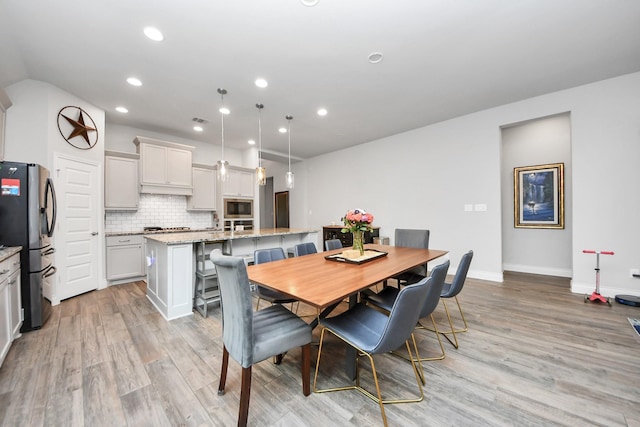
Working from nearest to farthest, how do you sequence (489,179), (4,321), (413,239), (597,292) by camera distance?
(4,321) → (597,292) → (413,239) → (489,179)

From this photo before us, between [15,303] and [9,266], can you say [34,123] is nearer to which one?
[9,266]

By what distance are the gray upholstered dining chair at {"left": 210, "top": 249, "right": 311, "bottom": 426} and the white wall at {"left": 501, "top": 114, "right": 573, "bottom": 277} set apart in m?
4.83

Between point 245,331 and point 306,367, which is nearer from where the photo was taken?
point 245,331

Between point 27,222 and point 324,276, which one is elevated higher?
point 27,222

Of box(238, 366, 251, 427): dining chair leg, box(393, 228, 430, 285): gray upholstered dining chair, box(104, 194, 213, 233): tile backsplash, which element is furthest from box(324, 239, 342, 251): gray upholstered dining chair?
box(104, 194, 213, 233): tile backsplash

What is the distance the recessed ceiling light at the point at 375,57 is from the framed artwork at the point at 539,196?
3.69m

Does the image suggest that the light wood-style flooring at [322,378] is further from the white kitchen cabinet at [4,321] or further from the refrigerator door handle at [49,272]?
the refrigerator door handle at [49,272]

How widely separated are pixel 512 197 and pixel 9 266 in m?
6.79

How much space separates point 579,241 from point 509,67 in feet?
8.52

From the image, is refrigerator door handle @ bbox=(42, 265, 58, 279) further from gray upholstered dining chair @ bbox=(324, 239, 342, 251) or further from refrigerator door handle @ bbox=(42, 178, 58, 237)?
gray upholstered dining chair @ bbox=(324, 239, 342, 251)

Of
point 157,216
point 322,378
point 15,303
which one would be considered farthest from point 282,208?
point 322,378

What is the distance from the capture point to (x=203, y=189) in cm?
542

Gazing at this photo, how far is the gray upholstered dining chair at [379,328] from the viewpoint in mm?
1249

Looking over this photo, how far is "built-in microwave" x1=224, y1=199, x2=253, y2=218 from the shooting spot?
5.50m
